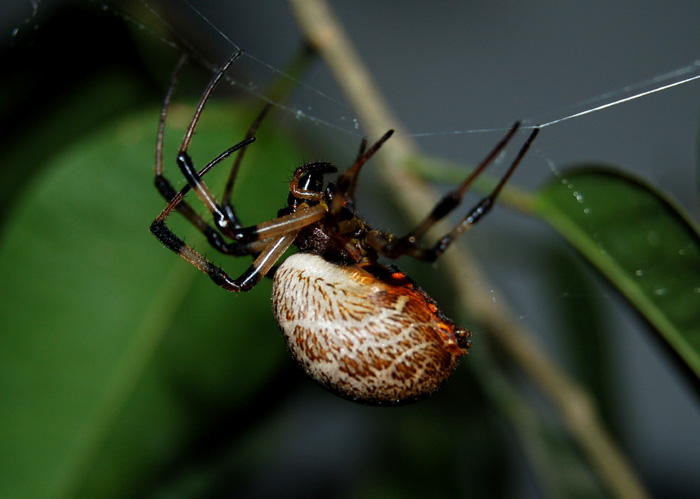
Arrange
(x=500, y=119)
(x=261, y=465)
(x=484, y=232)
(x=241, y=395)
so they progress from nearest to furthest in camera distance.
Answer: (x=241, y=395), (x=261, y=465), (x=484, y=232), (x=500, y=119)

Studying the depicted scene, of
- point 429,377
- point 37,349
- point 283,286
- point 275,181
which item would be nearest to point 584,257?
point 429,377

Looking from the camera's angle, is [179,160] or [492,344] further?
[492,344]

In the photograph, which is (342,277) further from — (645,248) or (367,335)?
(645,248)

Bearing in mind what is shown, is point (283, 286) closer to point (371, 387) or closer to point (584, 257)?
point (371, 387)

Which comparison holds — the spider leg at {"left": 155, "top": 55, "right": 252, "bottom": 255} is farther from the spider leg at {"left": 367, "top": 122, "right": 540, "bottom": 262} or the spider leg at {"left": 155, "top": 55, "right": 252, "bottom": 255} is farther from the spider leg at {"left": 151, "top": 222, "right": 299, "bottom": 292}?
the spider leg at {"left": 367, "top": 122, "right": 540, "bottom": 262}

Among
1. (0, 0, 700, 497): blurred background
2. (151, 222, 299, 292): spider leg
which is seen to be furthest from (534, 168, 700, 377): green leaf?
(151, 222, 299, 292): spider leg
